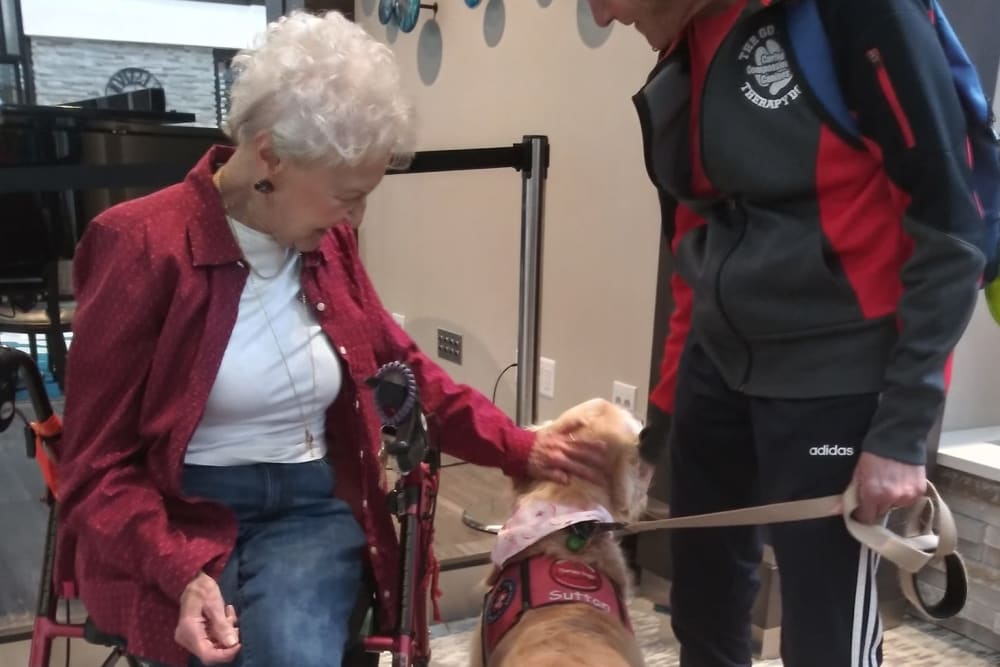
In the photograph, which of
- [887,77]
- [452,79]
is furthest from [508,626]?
[452,79]

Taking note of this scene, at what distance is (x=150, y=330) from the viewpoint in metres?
1.10

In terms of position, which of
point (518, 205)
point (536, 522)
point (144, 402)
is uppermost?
point (518, 205)

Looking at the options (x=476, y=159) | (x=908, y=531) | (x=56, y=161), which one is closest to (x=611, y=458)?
(x=908, y=531)

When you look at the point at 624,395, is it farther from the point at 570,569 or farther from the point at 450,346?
the point at 570,569

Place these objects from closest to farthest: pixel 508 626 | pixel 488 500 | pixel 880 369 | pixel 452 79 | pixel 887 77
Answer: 1. pixel 887 77
2. pixel 880 369
3. pixel 508 626
4. pixel 488 500
5. pixel 452 79

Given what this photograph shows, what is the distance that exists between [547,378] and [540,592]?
152cm

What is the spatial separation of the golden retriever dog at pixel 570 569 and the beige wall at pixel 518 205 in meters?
0.95

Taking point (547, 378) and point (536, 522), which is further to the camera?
point (547, 378)

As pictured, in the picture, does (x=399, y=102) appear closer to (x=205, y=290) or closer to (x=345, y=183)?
(x=345, y=183)

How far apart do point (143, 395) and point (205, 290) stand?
147 mm

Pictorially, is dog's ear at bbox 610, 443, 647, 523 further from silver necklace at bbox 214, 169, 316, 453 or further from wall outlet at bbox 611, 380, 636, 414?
wall outlet at bbox 611, 380, 636, 414

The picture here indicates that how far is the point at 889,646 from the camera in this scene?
2123 millimetres

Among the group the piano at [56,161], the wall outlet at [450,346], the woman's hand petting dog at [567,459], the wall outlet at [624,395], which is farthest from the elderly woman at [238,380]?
the wall outlet at [450,346]

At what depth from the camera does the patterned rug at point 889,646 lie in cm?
204
